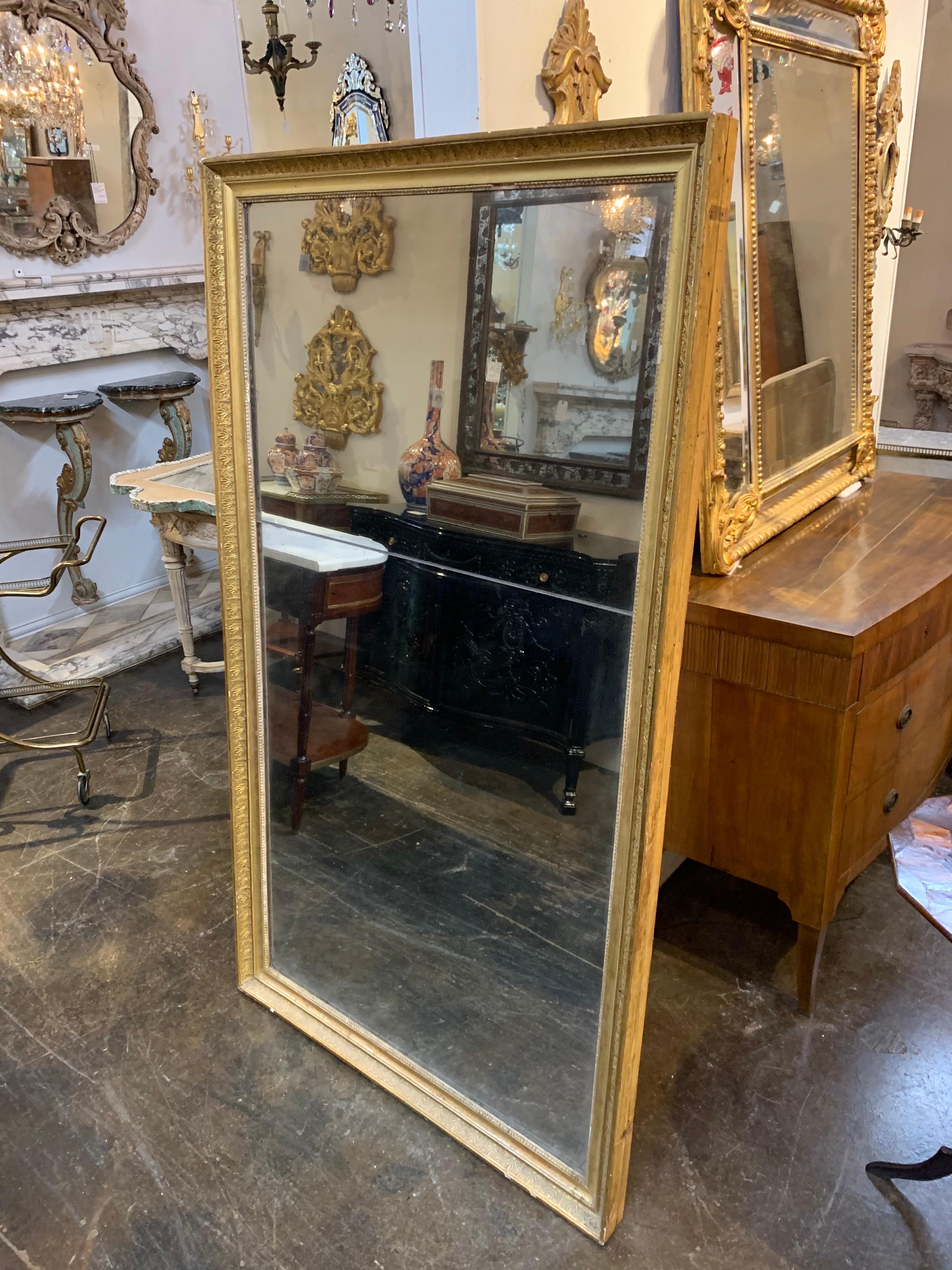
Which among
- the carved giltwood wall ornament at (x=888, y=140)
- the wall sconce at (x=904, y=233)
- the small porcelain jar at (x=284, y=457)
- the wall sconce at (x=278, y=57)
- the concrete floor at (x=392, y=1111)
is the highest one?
the wall sconce at (x=278, y=57)

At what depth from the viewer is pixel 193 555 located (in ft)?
14.8

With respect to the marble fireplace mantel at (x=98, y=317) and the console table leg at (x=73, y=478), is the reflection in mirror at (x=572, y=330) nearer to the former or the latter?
the marble fireplace mantel at (x=98, y=317)

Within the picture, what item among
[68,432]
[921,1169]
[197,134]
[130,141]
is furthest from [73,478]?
[921,1169]

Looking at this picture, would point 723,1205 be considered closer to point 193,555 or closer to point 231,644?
point 231,644

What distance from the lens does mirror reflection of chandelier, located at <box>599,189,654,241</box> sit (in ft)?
3.84

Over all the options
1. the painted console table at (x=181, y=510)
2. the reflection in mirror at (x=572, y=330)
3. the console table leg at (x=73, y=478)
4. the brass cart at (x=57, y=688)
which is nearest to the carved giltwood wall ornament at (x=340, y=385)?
the reflection in mirror at (x=572, y=330)

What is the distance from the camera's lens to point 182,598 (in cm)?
331

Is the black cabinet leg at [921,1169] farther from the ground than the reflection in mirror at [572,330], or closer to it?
closer to it

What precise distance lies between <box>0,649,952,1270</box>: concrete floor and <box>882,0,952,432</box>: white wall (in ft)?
15.5

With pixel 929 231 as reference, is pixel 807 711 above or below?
below

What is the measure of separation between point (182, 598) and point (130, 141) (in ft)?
7.13

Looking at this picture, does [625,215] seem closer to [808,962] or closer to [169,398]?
[808,962]

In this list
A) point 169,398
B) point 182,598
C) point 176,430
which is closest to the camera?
point 182,598

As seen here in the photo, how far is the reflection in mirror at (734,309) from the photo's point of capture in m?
1.75
